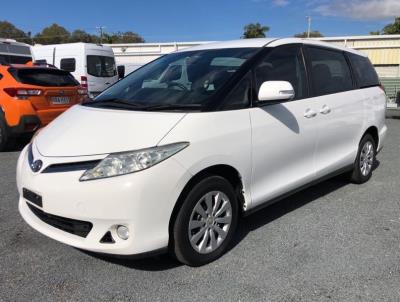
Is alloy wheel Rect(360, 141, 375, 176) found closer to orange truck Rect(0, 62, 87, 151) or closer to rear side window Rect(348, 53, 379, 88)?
rear side window Rect(348, 53, 379, 88)

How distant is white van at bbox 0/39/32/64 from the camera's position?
571 inches

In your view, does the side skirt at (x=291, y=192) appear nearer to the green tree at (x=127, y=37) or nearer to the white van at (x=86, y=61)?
the white van at (x=86, y=61)

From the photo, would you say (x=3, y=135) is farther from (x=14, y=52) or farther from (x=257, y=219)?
(x=14, y=52)

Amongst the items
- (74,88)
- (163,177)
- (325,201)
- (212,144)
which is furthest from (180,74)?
(74,88)

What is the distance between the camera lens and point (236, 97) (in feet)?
11.3

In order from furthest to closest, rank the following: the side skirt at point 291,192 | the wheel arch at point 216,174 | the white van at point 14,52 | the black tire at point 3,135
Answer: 1. the white van at point 14,52
2. the black tire at point 3,135
3. the side skirt at point 291,192
4. the wheel arch at point 216,174

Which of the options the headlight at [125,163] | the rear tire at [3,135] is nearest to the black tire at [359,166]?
the headlight at [125,163]

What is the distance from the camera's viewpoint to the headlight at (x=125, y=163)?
9.21 feet

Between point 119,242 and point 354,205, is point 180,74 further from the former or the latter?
point 354,205

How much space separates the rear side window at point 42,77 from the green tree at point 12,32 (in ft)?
256

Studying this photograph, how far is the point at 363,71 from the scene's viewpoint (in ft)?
18.0

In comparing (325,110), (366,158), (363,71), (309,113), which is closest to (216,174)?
(309,113)

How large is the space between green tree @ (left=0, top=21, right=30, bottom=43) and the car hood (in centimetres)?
8285

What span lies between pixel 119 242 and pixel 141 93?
1457 mm
